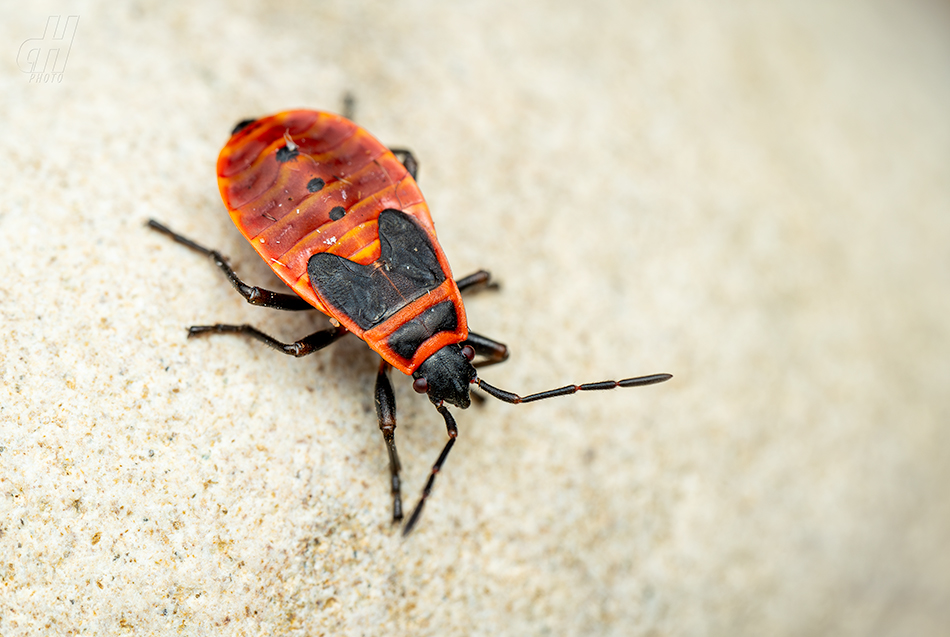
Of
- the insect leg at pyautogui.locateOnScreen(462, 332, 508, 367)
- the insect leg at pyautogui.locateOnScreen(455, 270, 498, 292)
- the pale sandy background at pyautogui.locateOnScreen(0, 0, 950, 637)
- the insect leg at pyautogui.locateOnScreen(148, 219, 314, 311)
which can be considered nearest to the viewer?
the pale sandy background at pyautogui.locateOnScreen(0, 0, 950, 637)

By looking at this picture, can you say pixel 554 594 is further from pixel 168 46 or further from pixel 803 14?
pixel 803 14

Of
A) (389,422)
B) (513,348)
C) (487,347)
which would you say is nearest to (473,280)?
(487,347)

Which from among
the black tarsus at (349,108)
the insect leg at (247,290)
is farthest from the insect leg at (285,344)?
the black tarsus at (349,108)

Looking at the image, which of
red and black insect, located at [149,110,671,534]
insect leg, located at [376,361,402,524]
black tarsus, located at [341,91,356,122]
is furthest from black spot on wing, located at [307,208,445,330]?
black tarsus, located at [341,91,356,122]

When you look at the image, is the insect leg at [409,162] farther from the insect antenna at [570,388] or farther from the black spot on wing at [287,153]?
the insect antenna at [570,388]

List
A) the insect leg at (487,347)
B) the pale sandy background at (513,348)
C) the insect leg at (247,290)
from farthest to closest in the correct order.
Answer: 1. the insect leg at (487,347)
2. the insect leg at (247,290)
3. the pale sandy background at (513,348)

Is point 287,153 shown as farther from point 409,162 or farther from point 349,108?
point 349,108

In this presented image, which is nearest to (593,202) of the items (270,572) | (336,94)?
(336,94)

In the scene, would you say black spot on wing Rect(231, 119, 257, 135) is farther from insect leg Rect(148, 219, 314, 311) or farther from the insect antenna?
the insect antenna
